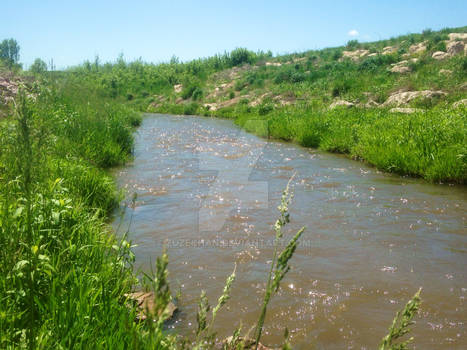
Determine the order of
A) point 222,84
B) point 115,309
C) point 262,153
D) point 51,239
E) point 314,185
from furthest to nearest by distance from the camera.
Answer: point 222,84 → point 262,153 → point 314,185 → point 51,239 → point 115,309

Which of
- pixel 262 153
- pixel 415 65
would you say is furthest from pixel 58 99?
pixel 415 65

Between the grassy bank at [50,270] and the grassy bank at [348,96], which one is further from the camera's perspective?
the grassy bank at [348,96]

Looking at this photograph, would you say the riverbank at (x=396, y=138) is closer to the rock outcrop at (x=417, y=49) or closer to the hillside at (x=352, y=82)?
the hillside at (x=352, y=82)

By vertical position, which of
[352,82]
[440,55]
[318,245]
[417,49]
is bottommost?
[318,245]

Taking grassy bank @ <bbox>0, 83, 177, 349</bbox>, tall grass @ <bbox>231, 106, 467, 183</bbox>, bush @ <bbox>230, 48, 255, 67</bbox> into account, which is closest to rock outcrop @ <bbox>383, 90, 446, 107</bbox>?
tall grass @ <bbox>231, 106, 467, 183</bbox>

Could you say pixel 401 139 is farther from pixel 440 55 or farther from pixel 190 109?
pixel 190 109

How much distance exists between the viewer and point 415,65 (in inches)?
923

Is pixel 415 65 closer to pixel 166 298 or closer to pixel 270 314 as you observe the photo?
pixel 270 314

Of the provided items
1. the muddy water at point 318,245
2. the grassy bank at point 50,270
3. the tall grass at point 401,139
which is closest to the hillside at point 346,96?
the tall grass at point 401,139

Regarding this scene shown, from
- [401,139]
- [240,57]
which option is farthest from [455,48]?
[240,57]

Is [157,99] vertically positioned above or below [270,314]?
above

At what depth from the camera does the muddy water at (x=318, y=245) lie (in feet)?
11.6

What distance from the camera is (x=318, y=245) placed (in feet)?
17.0

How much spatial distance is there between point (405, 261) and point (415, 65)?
2174cm
